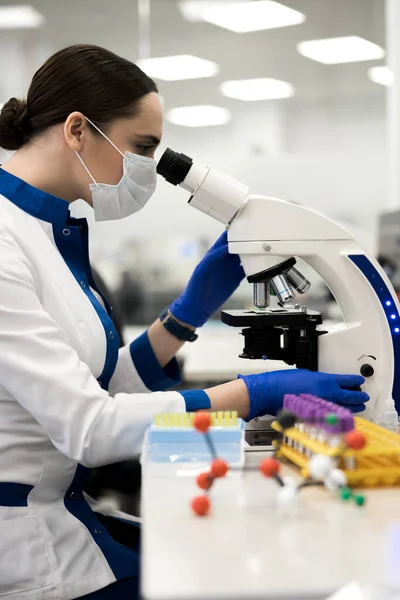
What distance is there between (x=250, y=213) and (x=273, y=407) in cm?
39

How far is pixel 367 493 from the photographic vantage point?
948 mm

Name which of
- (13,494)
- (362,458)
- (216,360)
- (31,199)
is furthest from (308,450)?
(216,360)

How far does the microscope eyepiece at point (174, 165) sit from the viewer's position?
1.37 meters

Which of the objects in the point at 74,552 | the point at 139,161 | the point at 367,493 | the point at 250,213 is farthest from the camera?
the point at 139,161

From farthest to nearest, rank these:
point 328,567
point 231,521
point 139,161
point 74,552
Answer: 1. point 139,161
2. point 74,552
3. point 231,521
4. point 328,567

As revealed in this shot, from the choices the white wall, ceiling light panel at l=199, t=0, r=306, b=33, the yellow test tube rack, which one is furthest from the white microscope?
ceiling light panel at l=199, t=0, r=306, b=33

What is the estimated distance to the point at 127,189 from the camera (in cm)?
157

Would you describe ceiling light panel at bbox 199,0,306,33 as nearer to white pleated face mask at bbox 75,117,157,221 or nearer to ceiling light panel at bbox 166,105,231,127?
ceiling light panel at bbox 166,105,231,127

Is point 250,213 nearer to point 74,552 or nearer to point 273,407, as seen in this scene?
point 273,407

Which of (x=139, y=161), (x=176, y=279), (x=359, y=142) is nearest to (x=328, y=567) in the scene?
(x=139, y=161)

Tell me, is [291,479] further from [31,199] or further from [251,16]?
[251,16]

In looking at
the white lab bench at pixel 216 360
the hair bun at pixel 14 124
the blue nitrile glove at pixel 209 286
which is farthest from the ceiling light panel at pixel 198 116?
the hair bun at pixel 14 124

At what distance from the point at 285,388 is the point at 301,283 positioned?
251 mm

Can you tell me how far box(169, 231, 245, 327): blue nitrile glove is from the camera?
1762 mm
